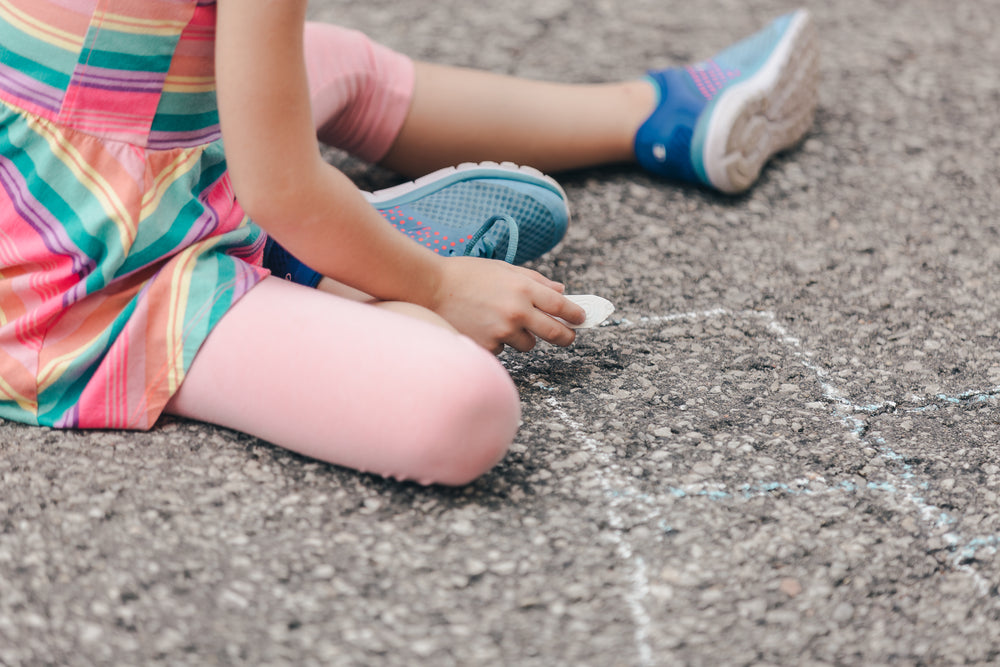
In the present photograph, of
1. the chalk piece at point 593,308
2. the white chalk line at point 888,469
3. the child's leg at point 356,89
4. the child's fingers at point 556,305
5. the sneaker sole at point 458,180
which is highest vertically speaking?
the child's leg at point 356,89

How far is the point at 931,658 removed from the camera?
37.7 inches

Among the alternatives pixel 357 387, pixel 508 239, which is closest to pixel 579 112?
pixel 508 239

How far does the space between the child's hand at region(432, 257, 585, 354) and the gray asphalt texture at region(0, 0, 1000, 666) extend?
101mm

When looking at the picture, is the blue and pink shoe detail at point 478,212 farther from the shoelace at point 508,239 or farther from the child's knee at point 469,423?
the child's knee at point 469,423

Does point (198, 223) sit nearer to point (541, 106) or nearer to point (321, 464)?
point (321, 464)

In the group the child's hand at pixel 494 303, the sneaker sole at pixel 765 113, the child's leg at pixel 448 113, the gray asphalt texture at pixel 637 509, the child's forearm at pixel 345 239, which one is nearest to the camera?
the gray asphalt texture at pixel 637 509

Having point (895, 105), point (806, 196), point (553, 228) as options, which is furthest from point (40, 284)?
point (895, 105)

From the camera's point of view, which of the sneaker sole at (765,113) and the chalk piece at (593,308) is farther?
the sneaker sole at (765,113)

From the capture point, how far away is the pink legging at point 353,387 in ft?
3.35

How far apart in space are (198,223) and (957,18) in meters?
2.07

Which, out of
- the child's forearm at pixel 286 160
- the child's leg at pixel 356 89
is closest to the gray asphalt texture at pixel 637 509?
the child's forearm at pixel 286 160

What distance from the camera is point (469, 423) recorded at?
3.35 feet

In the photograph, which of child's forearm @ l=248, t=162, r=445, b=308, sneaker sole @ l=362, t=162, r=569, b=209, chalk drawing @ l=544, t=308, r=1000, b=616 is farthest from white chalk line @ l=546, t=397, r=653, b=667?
sneaker sole @ l=362, t=162, r=569, b=209

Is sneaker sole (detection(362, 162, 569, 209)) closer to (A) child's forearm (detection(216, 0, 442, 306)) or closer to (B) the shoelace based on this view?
(B) the shoelace
